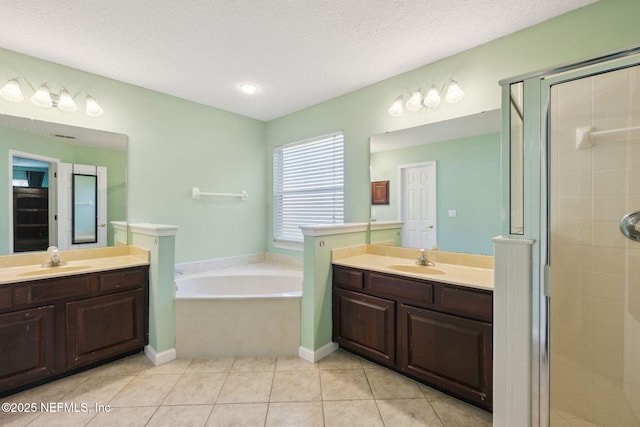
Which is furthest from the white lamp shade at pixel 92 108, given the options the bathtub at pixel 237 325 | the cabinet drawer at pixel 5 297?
the bathtub at pixel 237 325

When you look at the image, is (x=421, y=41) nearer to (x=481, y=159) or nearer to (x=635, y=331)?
(x=481, y=159)

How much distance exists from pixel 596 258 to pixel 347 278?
1570 mm

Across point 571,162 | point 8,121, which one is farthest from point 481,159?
point 8,121

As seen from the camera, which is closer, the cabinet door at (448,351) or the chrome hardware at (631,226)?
the chrome hardware at (631,226)

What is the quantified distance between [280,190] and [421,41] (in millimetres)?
2331

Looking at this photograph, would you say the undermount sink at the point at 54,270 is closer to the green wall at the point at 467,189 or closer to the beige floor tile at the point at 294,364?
the beige floor tile at the point at 294,364

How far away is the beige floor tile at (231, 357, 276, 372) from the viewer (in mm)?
2230

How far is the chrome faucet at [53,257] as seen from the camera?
→ 2.26 metres

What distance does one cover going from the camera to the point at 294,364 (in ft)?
7.55

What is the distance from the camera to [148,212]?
2.88m

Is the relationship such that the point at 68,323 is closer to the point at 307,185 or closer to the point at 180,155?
the point at 180,155

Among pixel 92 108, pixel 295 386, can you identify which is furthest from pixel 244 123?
pixel 295 386

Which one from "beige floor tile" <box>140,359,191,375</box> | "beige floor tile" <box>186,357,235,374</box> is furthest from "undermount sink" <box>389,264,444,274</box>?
"beige floor tile" <box>140,359,191,375</box>

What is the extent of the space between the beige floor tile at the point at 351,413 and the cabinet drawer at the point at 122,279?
173cm
